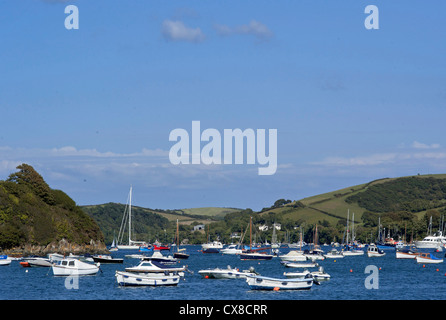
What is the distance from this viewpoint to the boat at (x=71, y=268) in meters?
97.1

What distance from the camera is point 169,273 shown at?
275 feet

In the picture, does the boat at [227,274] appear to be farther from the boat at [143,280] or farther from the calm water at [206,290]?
the boat at [143,280]

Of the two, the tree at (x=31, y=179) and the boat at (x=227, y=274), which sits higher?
the tree at (x=31, y=179)

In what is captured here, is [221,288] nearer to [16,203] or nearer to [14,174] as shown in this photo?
[16,203]

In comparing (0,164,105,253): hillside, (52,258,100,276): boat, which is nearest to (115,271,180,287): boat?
(52,258,100,276): boat

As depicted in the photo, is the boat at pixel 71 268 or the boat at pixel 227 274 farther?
the boat at pixel 71 268

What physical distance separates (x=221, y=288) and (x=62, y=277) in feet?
93.6

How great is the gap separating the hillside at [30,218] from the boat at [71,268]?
70675mm

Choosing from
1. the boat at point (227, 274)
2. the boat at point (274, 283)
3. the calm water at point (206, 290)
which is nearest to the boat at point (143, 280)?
the calm water at point (206, 290)

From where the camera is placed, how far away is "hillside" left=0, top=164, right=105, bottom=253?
169125 mm

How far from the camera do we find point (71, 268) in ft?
318

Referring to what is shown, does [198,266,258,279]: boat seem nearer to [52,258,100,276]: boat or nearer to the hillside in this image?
[52,258,100,276]: boat

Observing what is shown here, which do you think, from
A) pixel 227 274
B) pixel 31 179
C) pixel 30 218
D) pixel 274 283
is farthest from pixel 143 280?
pixel 31 179
